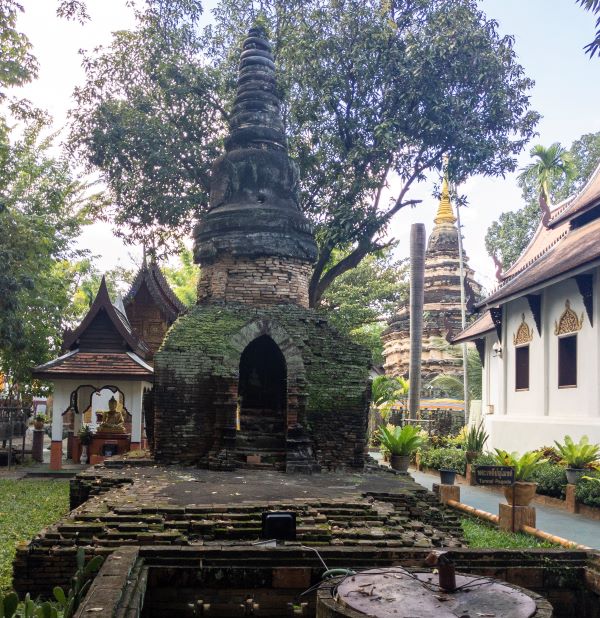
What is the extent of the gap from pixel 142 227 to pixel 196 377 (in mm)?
8157

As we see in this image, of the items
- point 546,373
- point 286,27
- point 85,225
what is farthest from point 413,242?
point 85,225

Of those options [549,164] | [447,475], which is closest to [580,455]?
[447,475]

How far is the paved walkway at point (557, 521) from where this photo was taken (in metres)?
8.91

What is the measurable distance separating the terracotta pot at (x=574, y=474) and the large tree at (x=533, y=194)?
68.0 ft

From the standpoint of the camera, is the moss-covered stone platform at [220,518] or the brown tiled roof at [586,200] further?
the brown tiled roof at [586,200]

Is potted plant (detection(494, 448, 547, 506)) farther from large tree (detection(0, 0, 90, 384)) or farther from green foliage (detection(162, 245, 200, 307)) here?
green foliage (detection(162, 245, 200, 307))

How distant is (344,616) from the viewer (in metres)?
3.69

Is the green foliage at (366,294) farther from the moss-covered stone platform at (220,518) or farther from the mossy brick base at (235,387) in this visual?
the moss-covered stone platform at (220,518)

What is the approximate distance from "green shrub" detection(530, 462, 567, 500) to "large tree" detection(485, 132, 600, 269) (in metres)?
20.3

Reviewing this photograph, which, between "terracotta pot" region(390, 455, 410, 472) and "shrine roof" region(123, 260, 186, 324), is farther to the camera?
"shrine roof" region(123, 260, 186, 324)

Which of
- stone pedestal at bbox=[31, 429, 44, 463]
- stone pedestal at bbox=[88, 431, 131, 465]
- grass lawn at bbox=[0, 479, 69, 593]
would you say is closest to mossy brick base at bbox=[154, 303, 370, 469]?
grass lawn at bbox=[0, 479, 69, 593]

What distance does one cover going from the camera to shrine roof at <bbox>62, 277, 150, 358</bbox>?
1625 cm

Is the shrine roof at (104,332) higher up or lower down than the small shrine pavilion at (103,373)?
higher up

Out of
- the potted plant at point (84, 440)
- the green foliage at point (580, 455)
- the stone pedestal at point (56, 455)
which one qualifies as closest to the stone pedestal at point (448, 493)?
the green foliage at point (580, 455)
